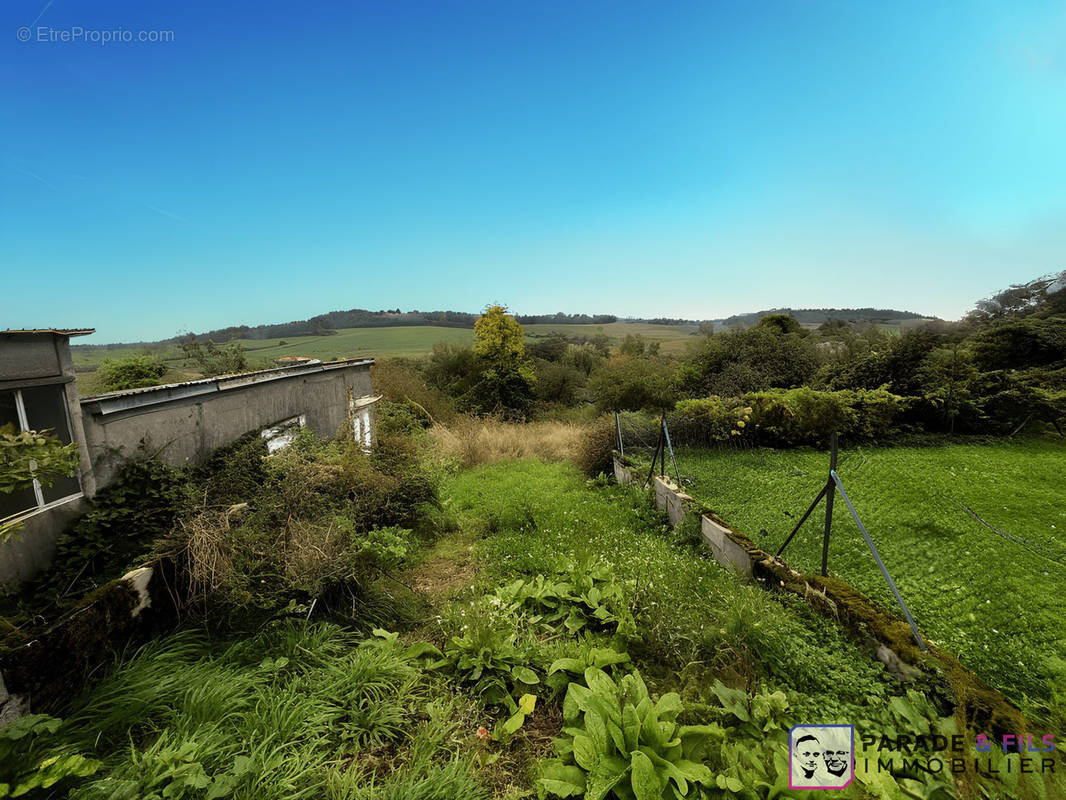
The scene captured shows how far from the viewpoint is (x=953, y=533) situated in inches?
182

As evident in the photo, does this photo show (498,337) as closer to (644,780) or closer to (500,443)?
(500,443)

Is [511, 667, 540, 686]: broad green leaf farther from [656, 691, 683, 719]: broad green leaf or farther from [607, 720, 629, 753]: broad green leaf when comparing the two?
[656, 691, 683, 719]: broad green leaf

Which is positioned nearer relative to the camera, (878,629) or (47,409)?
(878,629)

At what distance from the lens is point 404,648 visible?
12.8 feet

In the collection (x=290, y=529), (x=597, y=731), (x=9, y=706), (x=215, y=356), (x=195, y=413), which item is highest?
(x=215, y=356)

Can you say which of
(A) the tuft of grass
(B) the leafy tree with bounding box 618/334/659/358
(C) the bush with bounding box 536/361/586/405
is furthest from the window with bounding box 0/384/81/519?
(B) the leafy tree with bounding box 618/334/659/358

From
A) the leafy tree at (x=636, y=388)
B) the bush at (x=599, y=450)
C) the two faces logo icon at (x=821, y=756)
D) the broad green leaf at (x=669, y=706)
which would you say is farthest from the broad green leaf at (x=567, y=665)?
the leafy tree at (x=636, y=388)

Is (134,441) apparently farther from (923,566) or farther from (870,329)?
(870,329)

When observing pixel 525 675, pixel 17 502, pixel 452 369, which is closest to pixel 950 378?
pixel 525 675

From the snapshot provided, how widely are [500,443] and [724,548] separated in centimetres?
873

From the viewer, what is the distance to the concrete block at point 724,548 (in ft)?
14.9

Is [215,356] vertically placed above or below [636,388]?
above

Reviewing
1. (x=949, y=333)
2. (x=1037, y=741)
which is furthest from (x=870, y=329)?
(x=1037, y=741)

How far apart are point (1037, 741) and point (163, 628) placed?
20.6 feet
